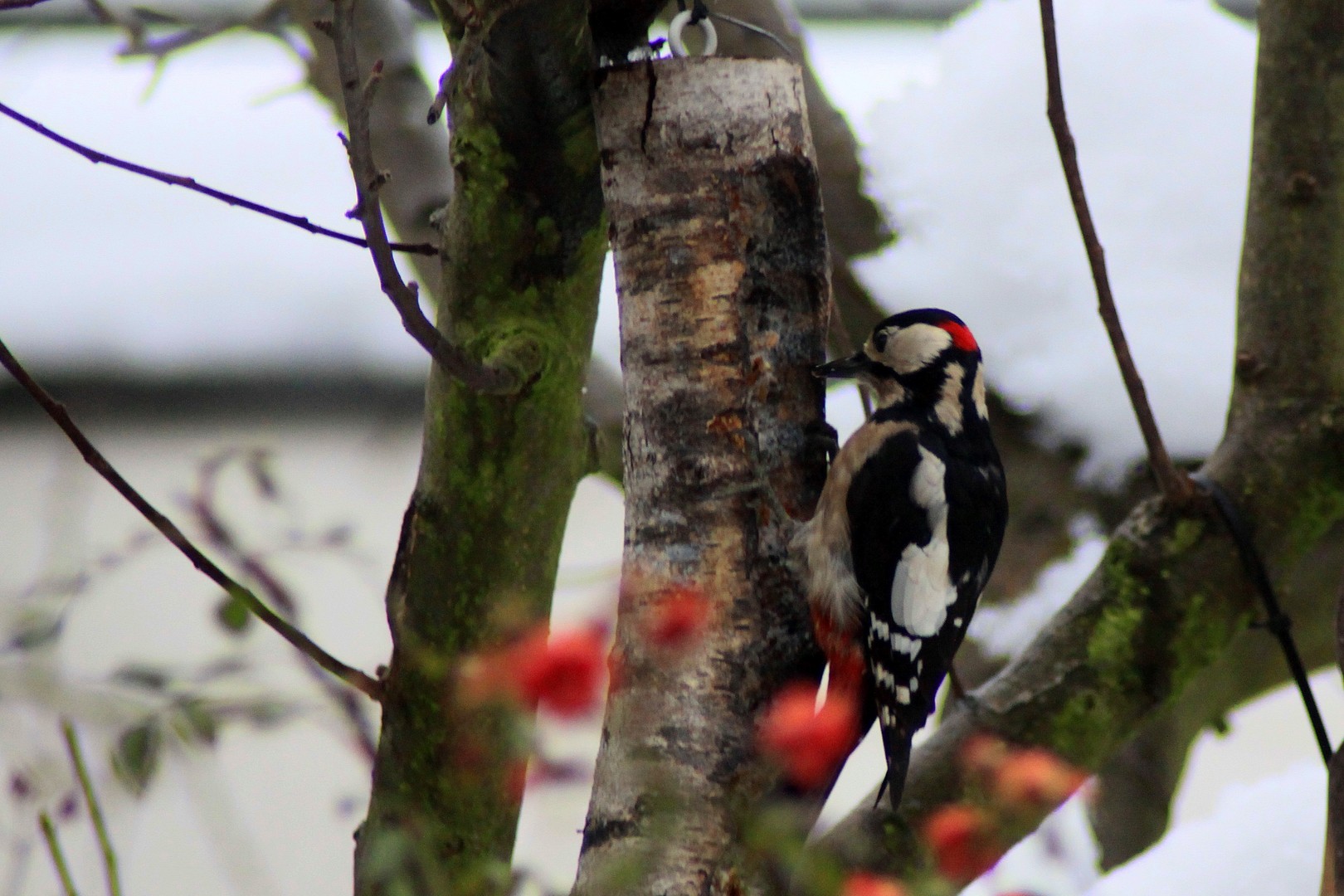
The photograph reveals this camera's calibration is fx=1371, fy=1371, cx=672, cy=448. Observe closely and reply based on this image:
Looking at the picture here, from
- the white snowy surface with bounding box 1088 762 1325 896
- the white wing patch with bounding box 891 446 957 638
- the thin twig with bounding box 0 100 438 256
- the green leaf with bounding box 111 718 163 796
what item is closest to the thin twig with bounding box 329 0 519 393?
the thin twig with bounding box 0 100 438 256

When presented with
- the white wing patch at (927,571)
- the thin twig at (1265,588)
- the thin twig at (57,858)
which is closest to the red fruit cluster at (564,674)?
the thin twig at (57,858)

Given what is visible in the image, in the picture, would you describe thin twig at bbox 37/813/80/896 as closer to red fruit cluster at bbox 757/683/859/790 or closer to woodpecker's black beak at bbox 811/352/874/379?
red fruit cluster at bbox 757/683/859/790

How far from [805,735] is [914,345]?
105cm

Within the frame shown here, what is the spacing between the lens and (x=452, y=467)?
1.52m

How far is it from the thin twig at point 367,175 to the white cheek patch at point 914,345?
896mm

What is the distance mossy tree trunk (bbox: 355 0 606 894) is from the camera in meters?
1.43

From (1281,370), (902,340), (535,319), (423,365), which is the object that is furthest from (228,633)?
(423,365)

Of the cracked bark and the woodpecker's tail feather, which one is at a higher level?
the cracked bark

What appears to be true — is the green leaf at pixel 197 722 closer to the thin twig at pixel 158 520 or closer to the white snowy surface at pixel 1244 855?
the thin twig at pixel 158 520

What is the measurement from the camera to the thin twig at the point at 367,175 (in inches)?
35.0

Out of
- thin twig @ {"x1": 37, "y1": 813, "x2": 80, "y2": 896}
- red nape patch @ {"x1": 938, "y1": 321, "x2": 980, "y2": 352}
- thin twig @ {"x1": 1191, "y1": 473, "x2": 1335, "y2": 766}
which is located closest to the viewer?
thin twig @ {"x1": 37, "y1": 813, "x2": 80, "y2": 896}

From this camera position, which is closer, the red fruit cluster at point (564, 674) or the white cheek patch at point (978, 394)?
the red fruit cluster at point (564, 674)

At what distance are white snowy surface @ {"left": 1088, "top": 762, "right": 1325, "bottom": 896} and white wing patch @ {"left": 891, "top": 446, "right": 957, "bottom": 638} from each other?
409 mm

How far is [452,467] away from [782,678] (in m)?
0.47
